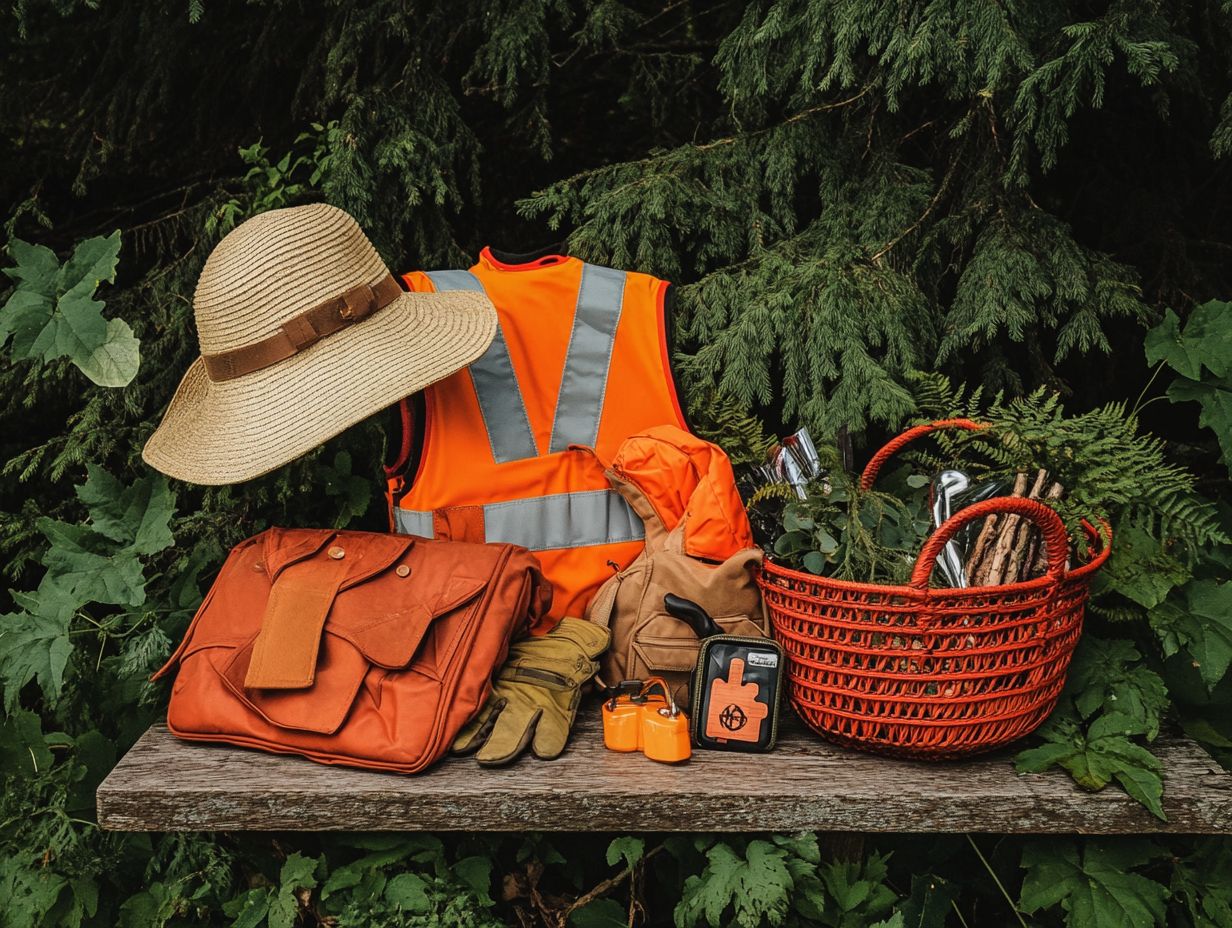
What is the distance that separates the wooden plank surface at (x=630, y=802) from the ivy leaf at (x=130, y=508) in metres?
0.57

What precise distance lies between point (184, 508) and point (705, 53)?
7.10 feet

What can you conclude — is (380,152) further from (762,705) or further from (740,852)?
(740,852)

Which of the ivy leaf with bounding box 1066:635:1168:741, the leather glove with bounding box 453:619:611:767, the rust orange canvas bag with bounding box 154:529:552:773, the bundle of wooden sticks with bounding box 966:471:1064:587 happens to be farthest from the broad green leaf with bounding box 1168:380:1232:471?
the rust orange canvas bag with bounding box 154:529:552:773

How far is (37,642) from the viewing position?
2230 mm

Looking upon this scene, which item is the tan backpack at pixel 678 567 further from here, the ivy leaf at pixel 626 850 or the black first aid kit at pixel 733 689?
the ivy leaf at pixel 626 850

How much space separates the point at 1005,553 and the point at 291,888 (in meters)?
1.63

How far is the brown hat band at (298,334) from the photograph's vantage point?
7.15 feet

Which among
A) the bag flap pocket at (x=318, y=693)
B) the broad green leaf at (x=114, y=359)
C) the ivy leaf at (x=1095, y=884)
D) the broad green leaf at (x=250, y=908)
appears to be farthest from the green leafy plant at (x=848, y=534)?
the broad green leaf at (x=114, y=359)

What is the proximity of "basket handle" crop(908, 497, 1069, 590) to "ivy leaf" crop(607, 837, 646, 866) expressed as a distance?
0.76 metres

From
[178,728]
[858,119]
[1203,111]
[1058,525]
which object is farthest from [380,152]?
[1203,111]

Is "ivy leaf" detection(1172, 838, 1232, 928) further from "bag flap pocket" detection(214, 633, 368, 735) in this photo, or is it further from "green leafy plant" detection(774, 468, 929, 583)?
"bag flap pocket" detection(214, 633, 368, 735)

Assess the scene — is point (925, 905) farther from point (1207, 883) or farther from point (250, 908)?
point (250, 908)

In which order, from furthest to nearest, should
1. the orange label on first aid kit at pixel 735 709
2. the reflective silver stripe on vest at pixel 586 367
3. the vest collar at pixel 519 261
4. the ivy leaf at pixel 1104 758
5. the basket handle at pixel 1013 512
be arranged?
the vest collar at pixel 519 261, the reflective silver stripe on vest at pixel 586 367, the orange label on first aid kit at pixel 735 709, the ivy leaf at pixel 1104 758, the basket handle at pixel 1013 512

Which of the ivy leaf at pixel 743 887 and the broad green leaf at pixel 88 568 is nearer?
the ivy leaf at pixel 743 887
